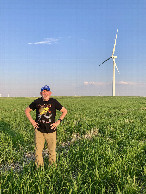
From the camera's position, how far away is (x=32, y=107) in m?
6.58

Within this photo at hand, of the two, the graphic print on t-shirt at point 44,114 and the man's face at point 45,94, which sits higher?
the man's face at point 45,94

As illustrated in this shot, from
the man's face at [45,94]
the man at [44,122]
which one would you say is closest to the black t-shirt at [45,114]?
the man at [44,122]

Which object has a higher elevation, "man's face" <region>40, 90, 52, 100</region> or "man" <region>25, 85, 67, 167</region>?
"man's face" <region>40, 90, 52, 100</region>

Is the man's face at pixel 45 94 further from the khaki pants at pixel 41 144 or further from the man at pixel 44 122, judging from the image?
the khaki pants at pixel 41 144

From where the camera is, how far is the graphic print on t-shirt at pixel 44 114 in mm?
6324

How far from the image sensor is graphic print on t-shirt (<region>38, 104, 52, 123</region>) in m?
6.32

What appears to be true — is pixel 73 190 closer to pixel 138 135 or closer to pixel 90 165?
pixel 90 165

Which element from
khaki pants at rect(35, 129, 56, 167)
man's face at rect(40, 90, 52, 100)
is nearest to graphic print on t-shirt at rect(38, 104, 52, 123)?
man's face at rect(40, 90, 52, 100)

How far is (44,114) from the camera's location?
249 inches

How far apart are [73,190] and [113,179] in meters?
1.27

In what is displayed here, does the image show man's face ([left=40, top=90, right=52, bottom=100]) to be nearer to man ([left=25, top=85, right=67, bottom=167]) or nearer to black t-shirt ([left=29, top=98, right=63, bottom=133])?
man ([left=25, top=85, right=67, bottom=167])

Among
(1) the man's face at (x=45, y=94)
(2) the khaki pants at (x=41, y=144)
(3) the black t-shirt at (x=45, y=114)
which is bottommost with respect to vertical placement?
(2) the khaki pants at (x=41, y=144)

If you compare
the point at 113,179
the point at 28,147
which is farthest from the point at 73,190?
the point at 28,147

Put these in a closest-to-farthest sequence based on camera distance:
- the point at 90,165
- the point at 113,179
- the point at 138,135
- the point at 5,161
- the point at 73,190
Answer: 1. the point at 73,190
2. the point at 113,179
3. the point at 90,165
4. the point at 5,161
5. the point at 138,135
